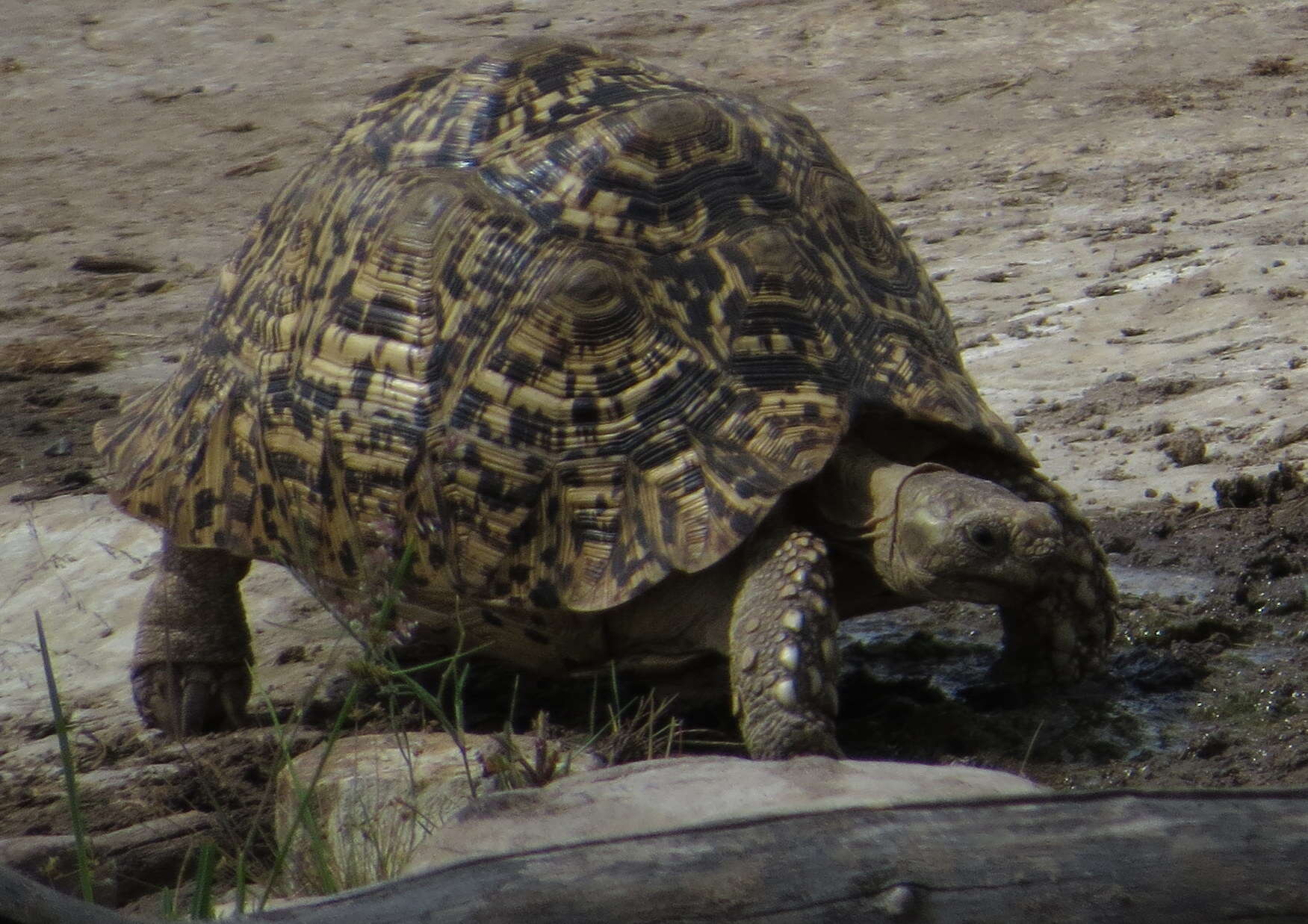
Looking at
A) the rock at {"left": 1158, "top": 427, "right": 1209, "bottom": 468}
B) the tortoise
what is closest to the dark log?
the tortoise

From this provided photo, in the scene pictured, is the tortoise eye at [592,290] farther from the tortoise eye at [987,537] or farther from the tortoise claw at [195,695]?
the tortoise claw at [195,695]

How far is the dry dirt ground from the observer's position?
3.72 meters

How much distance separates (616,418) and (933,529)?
2.34 feet

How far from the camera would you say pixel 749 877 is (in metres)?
1.78

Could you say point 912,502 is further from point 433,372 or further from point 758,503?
point 433,372

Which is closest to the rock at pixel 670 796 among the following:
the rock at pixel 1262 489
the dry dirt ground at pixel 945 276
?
the dry dirt ground at pixel 945 276

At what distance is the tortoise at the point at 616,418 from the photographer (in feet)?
11.1

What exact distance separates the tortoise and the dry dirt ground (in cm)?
28

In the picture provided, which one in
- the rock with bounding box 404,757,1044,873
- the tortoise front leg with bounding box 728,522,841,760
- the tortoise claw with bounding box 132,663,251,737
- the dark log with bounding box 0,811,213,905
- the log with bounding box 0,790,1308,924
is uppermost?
the log with bounding box 0,790,1308,924

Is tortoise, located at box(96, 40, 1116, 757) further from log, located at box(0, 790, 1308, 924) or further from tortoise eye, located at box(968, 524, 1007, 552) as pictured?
log, located at box(0, 790, 1308, 924)

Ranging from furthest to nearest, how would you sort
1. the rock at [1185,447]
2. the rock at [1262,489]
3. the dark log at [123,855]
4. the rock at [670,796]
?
the rock at [1185,447], the rock at [1262,489], the dark log at [123,855], the rock at [670,796]

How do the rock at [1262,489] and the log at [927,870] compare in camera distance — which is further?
the rock at [1262,489]

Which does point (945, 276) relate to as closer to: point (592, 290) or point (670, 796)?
point (592, 290)

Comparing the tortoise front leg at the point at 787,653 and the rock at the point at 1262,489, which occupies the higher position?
the tortoise front leg at the point at 787,653
